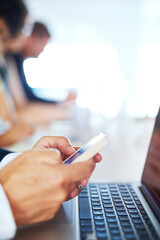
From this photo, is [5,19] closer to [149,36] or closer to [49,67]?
[49,67]

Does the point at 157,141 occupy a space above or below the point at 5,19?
below

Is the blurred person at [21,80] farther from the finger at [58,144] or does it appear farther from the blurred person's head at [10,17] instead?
the finger at [58,144]

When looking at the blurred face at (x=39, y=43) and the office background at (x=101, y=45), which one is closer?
the blurred face at (x=39, y=43)

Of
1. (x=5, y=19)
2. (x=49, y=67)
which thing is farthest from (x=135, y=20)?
(x=5, y=19)

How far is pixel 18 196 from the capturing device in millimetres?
329

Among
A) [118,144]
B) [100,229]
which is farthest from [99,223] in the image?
[118,144]

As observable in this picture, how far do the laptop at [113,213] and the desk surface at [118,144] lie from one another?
0.10m

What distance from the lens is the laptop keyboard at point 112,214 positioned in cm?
35

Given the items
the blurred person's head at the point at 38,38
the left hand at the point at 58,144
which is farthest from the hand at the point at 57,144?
the blurred person's head at the point at 38,38

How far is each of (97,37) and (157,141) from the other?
3.43 meters

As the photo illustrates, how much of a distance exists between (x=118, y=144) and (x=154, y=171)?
1.52 ft

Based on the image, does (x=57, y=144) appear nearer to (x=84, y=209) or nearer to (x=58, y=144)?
(x=58, y=144)

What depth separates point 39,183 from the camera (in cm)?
32

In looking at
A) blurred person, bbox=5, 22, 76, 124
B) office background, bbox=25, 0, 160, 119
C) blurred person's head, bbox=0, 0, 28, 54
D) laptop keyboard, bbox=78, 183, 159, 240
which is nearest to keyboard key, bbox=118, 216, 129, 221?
laptop keyboard, bbox=78, 183, 159, 240
